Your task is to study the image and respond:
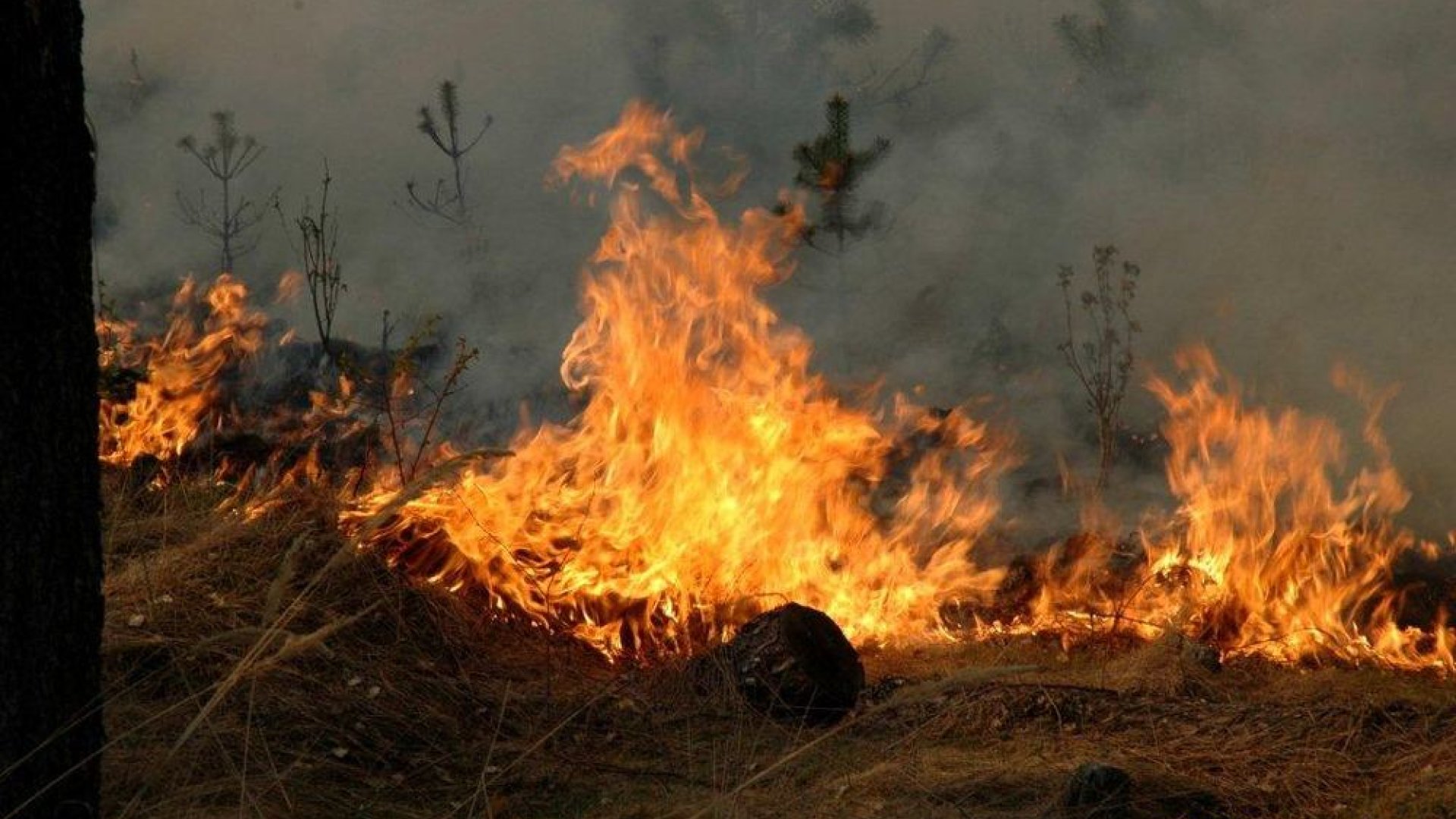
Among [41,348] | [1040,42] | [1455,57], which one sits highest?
[1040,42]

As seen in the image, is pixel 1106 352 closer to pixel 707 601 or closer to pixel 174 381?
pixel 707 601

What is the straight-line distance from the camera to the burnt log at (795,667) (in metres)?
5.03

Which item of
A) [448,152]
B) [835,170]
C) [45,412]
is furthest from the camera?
[448,152]

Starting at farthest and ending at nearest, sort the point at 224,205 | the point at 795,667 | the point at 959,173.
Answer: the point at 224,205
the point at 959,173
the point at 795,667

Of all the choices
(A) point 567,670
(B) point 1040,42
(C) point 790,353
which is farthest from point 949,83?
(A) point 567,670

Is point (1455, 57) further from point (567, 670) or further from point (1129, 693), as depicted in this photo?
point (567, 670)

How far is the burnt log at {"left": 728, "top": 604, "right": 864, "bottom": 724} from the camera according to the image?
503cm

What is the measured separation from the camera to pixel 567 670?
5.46 metres

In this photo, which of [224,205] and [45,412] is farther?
[224,205]

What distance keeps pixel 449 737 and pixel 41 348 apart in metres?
2.25

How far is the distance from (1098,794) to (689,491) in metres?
3.10

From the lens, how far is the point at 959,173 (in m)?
14.8

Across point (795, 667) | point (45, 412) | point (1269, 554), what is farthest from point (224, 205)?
point (45, 412)

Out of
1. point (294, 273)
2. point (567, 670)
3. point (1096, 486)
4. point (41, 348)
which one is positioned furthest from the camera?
point (294, 273)
